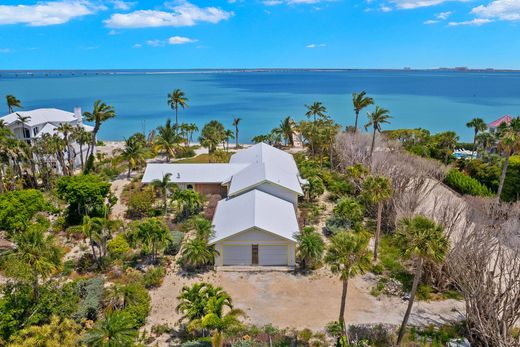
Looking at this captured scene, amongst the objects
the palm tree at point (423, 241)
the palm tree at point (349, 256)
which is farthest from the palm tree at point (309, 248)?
the palm tree at point (423, 241)

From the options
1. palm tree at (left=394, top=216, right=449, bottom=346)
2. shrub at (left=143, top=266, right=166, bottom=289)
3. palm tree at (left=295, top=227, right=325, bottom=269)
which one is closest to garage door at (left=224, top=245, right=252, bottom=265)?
palm tree at (left=295, top=227, right=325, bottom=269)

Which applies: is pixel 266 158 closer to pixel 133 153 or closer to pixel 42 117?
pixel 133 153

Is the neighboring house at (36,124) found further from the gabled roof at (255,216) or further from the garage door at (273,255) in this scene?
the garage door at (273,255)

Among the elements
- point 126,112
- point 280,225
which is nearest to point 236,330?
point 280,225

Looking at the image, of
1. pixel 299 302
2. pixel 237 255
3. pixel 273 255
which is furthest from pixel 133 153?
pixel 299 302

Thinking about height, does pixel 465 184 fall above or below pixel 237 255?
above

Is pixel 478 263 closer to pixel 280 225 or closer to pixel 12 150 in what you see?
pixel 280 225
